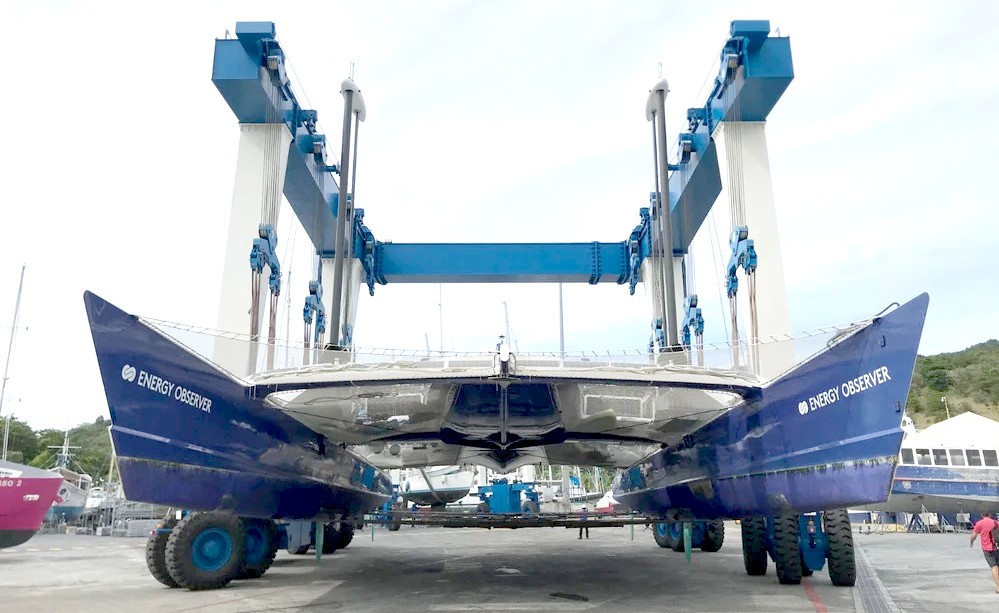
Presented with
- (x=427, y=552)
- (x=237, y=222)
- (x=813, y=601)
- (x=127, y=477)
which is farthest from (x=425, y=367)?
(x=427, y=552)

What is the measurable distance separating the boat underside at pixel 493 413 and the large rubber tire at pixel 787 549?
77 cm

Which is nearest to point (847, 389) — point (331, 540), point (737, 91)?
point (737, 91)

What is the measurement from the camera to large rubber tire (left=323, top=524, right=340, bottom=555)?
1333cm

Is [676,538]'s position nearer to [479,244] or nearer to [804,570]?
[804,570]

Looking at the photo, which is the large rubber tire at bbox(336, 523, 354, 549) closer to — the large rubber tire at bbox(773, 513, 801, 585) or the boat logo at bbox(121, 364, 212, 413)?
the boat logo at bbox(121, 364, 212, 413)

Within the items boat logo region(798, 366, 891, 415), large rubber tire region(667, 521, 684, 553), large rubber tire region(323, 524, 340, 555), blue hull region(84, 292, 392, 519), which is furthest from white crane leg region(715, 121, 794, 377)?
large rubber tire region(323, 524, 340, 555)

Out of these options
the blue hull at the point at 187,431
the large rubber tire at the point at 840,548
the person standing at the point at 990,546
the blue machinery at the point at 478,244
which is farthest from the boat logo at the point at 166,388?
the person standing at the point at 990,546

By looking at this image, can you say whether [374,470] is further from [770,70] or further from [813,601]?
[770,70]

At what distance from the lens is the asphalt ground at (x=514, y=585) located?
6820 mm

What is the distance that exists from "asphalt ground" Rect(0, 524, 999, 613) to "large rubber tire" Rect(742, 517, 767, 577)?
0.87 feet

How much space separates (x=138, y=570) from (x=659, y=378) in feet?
28.9

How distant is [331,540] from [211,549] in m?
5.47

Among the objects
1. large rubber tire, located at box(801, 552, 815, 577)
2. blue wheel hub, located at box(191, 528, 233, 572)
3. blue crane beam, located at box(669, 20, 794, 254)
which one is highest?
blue crane beam, located at box(669, 20, 794, 254)

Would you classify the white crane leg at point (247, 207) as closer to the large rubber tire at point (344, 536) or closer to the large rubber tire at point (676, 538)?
the large rubber tire at point (344, 536)
